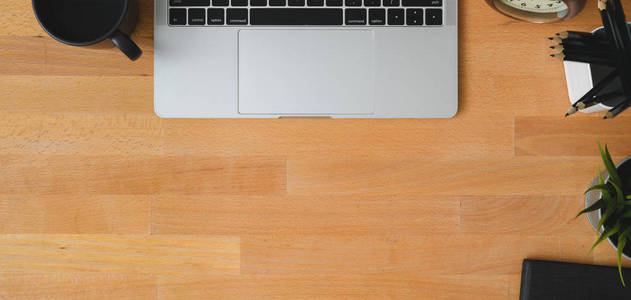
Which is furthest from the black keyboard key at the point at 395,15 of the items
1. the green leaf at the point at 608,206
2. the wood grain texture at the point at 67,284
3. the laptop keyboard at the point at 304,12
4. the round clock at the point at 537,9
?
the wood grain texture at the point at 67,284

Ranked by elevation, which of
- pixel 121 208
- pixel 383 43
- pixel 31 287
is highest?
pixel 383 43

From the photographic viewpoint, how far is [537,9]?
574 mm

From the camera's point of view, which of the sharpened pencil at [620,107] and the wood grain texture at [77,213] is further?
the wood grain texture at [77,213]

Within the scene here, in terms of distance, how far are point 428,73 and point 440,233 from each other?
8.9 inches

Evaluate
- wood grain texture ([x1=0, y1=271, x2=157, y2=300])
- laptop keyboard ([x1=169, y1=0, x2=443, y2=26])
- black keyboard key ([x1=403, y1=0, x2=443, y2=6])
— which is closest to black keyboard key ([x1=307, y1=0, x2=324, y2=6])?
laptop keyboard ([x1=169, y1=0, x2=443, y2=26])

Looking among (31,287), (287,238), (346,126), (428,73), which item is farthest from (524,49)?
(31,287)

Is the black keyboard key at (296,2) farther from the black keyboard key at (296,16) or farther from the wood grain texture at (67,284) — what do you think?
the wood grain texture at (67,284)

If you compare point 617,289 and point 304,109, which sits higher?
point 304,109

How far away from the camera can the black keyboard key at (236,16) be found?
0.58 m

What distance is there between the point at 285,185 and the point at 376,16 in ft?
0.86

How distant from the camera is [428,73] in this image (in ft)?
1.92

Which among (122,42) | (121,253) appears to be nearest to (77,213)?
A: (121,253)

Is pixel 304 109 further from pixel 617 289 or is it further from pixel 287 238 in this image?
pixel 617 289

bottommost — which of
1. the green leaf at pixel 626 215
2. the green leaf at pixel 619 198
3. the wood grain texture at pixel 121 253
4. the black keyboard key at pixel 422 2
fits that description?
the wood grain texture at pixel 121 253
